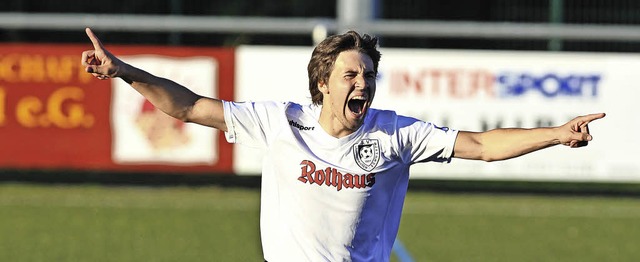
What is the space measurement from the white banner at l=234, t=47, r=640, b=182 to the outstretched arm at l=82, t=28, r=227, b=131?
1127cm

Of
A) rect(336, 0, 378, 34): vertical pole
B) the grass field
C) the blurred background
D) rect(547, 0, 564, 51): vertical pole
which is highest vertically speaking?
rect(547, 0, 564, 51): vertical pole

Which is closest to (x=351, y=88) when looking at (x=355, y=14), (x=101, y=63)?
(x=101, y=63)

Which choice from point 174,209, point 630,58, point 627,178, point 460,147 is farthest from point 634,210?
point 460,147

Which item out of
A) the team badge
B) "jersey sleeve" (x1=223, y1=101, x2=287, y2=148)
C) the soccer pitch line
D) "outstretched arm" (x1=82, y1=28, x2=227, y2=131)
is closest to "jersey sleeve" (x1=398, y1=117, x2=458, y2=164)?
the team badge

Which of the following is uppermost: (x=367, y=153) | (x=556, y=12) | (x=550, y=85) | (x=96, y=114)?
(x=556, y=12)

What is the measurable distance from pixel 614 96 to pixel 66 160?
6.99 metres

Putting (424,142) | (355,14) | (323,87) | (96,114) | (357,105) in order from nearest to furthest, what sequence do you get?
(357,105)
(323,87)
(424,142)
(96,114)
(355,14)

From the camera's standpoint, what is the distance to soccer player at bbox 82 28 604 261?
21.0 feet

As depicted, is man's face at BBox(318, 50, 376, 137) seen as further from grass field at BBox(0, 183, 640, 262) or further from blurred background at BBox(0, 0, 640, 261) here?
blurred background at BBox(0, 0, 640, 261)

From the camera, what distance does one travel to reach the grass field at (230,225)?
13.6 m

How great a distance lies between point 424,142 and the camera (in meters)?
6.69

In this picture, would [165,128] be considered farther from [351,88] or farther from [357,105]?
[351,88]

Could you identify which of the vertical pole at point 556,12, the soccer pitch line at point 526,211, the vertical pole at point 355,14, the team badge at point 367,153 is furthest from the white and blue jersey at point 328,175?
the vertical pole at point 556,12

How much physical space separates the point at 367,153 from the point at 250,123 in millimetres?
567
